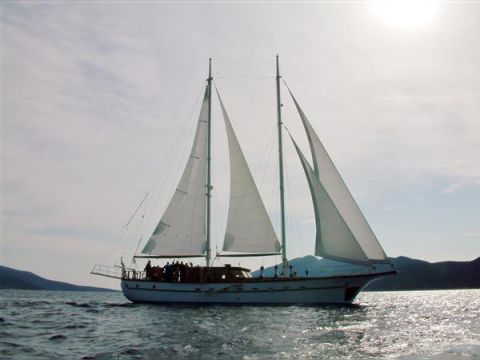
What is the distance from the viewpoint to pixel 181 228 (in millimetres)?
36812

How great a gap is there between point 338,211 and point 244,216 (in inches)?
280

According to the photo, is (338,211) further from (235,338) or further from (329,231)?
(235,338)

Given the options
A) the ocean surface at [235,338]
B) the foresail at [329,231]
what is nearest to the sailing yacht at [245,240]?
the foresail at [329,231]

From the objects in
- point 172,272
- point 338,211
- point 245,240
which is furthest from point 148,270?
point 338,211

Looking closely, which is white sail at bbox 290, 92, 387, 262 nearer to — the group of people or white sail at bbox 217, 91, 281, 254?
white sail at bbox 217, 91, 281, 254

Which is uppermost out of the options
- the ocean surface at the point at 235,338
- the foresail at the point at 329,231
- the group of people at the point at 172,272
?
the foresail at the point at 329,231

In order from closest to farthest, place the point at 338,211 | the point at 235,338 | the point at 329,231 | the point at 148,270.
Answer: the point at 235,338
the point at 338,211
the point at 329,231
the point at 148,270

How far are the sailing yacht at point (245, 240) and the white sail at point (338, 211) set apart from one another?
7 centimetres

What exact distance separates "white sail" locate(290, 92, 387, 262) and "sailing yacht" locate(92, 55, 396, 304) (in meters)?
0.07

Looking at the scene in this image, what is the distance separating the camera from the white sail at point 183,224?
36750 mm

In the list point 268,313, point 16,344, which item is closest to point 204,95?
point 268,313

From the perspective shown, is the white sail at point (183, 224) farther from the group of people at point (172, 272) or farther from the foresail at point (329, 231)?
the foresail at point (329, 231)

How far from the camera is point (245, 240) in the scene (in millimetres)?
35000

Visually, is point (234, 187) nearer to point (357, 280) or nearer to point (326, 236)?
point (326, 236)
